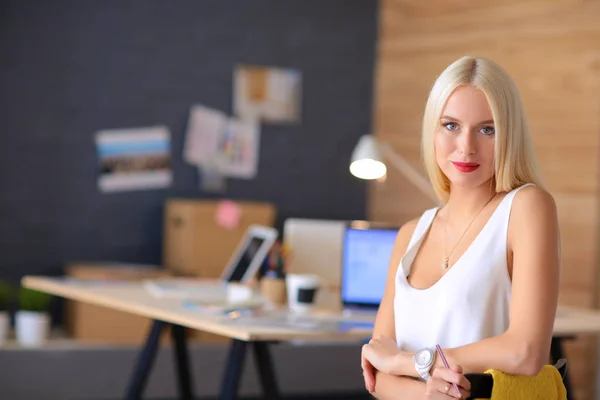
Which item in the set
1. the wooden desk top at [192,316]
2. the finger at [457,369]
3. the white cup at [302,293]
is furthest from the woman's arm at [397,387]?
the white cup at [302,293]

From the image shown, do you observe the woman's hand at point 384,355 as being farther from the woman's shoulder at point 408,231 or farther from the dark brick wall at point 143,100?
the dark brick wall at point 143,100

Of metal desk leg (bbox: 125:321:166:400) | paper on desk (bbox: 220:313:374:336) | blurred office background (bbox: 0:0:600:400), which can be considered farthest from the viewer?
blurred office background (bbox: 0:0:600:400)

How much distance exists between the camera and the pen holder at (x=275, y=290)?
3469 millimetres

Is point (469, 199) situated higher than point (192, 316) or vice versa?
point (469, 199)

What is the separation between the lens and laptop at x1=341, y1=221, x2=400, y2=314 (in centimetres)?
347

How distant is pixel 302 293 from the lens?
335 cm

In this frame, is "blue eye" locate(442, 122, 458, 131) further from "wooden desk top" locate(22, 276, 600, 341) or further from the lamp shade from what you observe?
the lamp shade

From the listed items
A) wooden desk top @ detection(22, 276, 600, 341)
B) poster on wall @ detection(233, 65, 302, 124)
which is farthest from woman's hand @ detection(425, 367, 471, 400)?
poster on wall @ detection(233, 65, 302, 124)

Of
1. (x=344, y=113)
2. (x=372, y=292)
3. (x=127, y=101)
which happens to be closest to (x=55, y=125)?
(x=127, y=101)

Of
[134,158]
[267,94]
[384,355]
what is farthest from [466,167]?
[267,94]

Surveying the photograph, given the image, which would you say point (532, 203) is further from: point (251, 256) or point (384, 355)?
point (251, 256)

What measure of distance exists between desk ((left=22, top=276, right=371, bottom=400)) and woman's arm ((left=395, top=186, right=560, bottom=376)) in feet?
3.80

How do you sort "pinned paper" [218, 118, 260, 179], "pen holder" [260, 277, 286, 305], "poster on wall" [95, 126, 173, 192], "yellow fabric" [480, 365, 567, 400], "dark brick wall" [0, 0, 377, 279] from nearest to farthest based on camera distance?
"yellow fabric" [480, 365, 567, 400] → "pen holder" [260, 277, 286, 305] → "dark brick wall" [0, 0, 377, 279] → "poster on wall" [95, 126, 173, 192] → "pinned paper" [218, 118, 260, 179]

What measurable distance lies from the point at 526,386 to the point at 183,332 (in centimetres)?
231
